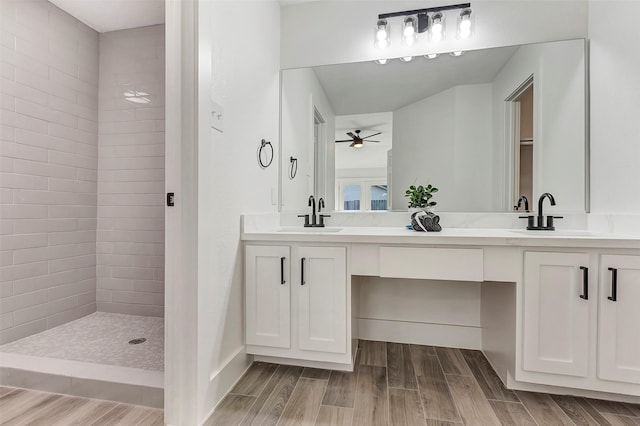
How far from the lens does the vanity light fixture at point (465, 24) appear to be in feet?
6.46

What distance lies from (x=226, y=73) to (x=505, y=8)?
6.14ft

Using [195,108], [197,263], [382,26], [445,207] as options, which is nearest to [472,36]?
[382,26]

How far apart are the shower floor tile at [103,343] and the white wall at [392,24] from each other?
7.29 feet

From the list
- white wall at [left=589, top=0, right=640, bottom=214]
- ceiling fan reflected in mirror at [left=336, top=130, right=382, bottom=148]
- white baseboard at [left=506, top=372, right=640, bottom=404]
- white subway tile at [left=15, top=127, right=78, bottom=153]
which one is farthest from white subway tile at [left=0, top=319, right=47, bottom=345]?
white wall at [left=589, top=0, right=640, bottom=214]

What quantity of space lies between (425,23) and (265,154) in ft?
4.61

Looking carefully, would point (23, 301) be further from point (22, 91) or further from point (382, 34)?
point (382, 34)

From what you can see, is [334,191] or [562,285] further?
[334,191]

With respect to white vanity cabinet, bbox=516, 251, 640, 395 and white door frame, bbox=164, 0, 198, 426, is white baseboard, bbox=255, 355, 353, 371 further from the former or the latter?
white vanity cabinet, bbox=516, 251, 640, 395

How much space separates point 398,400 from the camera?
1.46 meters

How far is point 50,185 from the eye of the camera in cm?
228

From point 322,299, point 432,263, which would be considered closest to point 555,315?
point 432,263

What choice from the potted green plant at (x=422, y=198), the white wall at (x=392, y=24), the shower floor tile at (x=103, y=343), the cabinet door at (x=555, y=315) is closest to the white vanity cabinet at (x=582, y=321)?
the cabinet door at (x=555, y=315)

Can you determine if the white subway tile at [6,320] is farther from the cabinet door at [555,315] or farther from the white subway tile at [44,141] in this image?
the cabinet door at [555,315]

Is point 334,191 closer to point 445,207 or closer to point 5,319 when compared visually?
point 445,207
